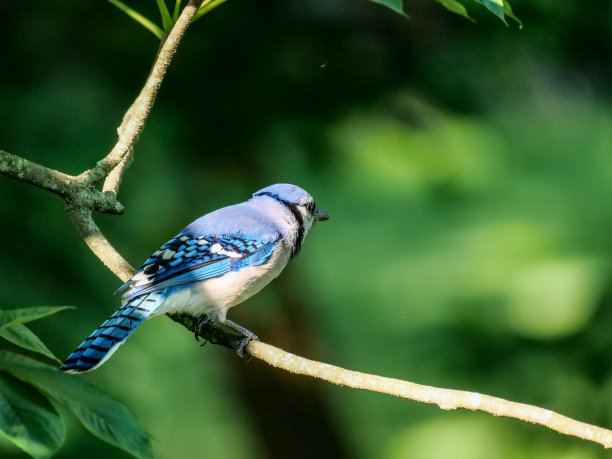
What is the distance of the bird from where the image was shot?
7.55 feet

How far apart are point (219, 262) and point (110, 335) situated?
0.60 metres

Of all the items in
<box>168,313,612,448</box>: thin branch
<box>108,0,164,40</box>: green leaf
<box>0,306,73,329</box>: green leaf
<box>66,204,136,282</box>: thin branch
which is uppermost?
<box>108,0,164,40</box>: green leaf

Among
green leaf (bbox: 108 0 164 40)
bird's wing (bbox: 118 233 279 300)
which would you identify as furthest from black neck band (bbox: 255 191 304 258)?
green leaf (bbox: 108 0 164 40)

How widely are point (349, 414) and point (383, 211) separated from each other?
4.51 feet

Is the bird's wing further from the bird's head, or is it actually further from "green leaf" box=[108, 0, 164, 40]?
"green leaf" box=[108, 0, 164, 40]

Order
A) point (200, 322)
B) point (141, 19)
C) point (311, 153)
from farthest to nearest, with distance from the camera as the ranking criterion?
1. point (311, 153)
2. point (200, 322)
3. point (141, 19)

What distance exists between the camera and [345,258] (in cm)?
583

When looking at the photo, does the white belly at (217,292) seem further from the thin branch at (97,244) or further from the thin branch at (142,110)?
the thin branch at (142,110)

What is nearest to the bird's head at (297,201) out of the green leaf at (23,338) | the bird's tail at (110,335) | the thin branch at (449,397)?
the bird's tail at (110,335)

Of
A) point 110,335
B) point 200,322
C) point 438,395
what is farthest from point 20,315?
point 200,322

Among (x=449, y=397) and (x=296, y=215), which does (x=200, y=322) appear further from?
(x=449, y=397)

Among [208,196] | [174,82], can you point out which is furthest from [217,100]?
[208,196]

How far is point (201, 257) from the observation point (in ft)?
8.43

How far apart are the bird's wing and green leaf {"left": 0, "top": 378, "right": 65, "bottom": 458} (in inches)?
45.6
